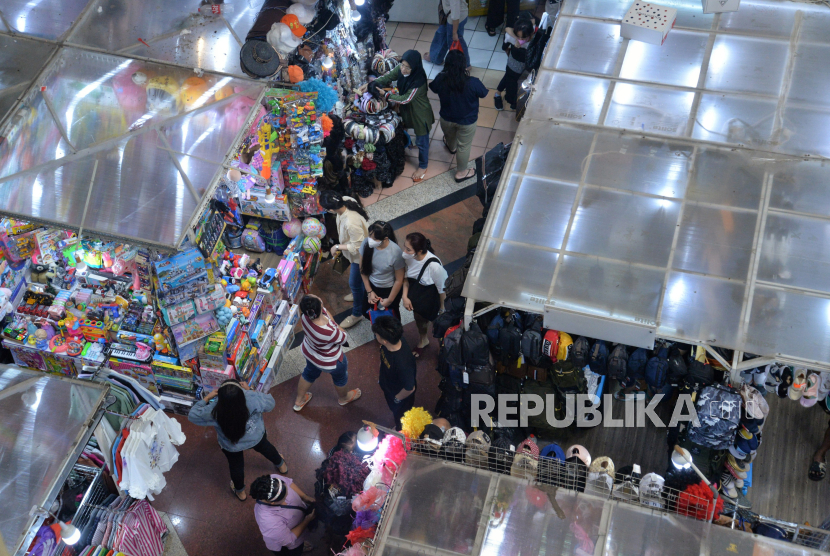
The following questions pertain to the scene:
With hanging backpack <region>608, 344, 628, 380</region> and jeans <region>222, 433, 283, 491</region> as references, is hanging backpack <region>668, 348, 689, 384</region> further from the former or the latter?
jeans <region>222, 433, 283, 491</region>

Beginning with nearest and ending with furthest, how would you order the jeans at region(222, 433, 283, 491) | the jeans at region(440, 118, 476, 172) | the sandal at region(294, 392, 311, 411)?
the jeans at region(222, 433, 283, 491) < the sandal at region(294, 392, 311, 411) < the jeans at region(440, 118, 476, 172)

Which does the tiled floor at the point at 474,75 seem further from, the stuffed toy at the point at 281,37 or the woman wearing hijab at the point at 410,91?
the stuffed toy at the point at 281,37

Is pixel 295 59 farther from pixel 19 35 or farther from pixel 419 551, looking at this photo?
pixel 419 551

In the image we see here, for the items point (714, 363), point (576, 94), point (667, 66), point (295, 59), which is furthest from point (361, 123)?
point (714, 363)

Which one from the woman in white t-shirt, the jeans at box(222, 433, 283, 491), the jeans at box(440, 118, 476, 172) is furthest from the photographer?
the jeans at box(440, 118, 476, 172)

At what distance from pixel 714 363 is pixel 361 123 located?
4.69m

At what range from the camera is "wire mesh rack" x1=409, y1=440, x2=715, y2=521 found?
14.1 feet

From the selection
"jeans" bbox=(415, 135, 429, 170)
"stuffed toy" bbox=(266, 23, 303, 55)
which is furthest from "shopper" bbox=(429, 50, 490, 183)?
"stuffed toy" bbox=(266, 23, 303, 55)

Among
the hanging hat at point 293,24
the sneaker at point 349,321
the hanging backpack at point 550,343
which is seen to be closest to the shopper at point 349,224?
the sneaker at point 349,321

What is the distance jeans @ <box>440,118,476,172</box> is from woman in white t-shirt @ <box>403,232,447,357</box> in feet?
7.84

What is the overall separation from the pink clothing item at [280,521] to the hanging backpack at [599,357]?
252 centimetres

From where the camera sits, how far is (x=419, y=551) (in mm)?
3949

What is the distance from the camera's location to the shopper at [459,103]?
804 centimetres

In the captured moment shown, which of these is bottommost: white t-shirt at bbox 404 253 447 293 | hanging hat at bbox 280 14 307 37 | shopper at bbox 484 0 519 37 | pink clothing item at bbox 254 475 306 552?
pink clothing item at bbox 254 475 306 552
